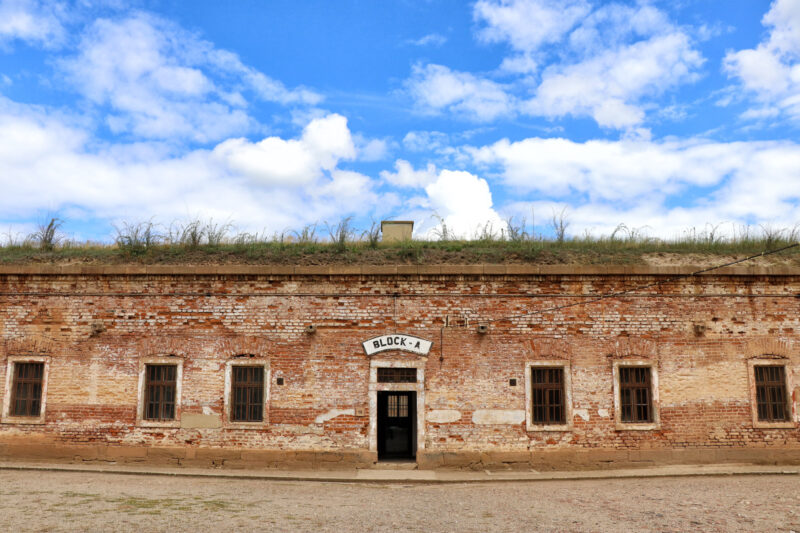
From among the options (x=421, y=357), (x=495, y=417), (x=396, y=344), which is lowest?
(x=495, y=417)

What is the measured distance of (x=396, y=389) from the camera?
43.1 feet

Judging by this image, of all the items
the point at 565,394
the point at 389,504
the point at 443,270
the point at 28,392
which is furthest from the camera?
the point at 28,392

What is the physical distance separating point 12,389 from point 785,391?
58.8ft

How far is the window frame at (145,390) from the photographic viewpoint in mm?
13266

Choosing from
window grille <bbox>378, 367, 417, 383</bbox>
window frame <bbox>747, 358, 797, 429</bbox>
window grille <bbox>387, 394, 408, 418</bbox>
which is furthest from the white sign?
window frame <bbox>747, 358, 797, 429</bbox>

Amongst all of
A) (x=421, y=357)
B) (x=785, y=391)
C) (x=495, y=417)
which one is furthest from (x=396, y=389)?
(x=785, y=391)

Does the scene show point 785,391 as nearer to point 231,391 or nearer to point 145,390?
point 231,391

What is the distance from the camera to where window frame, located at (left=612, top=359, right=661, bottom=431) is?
13078 millimetres

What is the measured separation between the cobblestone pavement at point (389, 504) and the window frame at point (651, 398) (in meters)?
1.32

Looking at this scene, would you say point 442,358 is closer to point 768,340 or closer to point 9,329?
point 768,340

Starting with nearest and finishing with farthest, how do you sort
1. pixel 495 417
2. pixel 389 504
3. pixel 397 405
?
pixel 389 504 → pixel 495 417 → pixel 397 405

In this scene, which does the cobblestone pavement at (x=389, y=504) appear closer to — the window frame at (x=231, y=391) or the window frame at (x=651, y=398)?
the window frame at (x=651, y=398)

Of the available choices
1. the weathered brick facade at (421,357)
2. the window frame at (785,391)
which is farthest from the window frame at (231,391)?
the window frame at (785,391)

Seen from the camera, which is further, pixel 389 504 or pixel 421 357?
pixel 421 357
